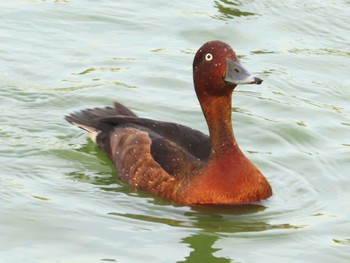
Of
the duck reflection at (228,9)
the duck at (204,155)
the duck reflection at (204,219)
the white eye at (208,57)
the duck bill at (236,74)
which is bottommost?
the duck reflection at (204,219)

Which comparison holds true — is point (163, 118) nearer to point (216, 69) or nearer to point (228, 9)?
point (216, 69)

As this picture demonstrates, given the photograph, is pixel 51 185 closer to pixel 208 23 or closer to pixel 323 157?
pixel 323 157

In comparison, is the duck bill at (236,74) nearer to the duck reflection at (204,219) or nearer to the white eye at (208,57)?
the white eye at (208,57)

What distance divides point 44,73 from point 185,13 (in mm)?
3187

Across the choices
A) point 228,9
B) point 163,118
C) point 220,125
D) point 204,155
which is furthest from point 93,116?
point 228,9

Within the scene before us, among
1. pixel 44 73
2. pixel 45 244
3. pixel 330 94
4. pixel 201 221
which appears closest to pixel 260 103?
pixel 330 94

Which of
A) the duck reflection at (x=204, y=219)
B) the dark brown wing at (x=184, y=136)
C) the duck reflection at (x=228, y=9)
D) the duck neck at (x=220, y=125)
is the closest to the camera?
the duck reflection at (x=204, y=219)

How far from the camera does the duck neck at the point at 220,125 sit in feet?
37.2

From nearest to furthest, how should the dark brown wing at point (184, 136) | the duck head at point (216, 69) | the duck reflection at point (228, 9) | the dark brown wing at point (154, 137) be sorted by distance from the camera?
1. the duck head at point (216, 69)
2. the dark brown wing at point (154, 137)
3. the dark brown wing at point (184, 136)
4. the duck reflection at point (228, 9)

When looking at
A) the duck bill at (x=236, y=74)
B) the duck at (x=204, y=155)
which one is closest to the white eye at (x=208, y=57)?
the duck at (x=204, y=155)

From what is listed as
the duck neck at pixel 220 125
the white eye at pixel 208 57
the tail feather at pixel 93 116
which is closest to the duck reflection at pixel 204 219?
the duck neck at pixel 220 125

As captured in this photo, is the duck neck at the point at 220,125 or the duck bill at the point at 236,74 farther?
the duck neck at the point at 220,125

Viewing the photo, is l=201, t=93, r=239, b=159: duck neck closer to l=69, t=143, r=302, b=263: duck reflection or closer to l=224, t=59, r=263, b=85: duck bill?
l=224, t=59, r=263, b=85: duck bill

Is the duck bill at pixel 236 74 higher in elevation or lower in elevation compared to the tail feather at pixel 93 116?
higher
